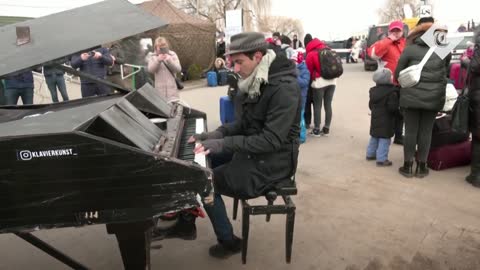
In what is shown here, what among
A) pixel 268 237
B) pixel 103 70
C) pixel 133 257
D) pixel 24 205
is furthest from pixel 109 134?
pixel 103 70

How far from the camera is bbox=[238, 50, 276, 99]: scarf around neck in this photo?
8.57 ft

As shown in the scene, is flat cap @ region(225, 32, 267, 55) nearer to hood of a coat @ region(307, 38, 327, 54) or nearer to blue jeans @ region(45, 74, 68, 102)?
hood of a coat @ region(307, 38, 327, 54)

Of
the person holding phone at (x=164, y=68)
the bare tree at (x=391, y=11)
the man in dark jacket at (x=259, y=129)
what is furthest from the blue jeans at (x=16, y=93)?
the bare tree at (x=391, y=11)

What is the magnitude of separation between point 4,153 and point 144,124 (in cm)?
84

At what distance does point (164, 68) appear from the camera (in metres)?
5.71

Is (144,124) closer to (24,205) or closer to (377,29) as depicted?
(24,205)

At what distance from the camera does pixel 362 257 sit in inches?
120

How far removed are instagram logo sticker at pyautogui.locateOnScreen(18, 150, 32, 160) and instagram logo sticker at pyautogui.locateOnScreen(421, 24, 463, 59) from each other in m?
3.97

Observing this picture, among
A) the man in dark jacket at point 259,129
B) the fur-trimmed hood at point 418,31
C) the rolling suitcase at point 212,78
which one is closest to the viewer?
the man in dark jacket at point 259,129

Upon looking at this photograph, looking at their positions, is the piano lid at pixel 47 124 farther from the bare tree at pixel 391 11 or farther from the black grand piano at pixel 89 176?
the bare tree at pixel 391 11

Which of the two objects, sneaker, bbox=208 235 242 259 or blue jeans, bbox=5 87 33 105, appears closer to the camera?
sneaker, bbox=208 235 242 259

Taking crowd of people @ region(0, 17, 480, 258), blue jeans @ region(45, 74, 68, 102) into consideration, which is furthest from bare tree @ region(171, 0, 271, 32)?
crowd of people @ region(0, 17, 480, 258)

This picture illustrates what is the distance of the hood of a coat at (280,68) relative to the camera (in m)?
2.66

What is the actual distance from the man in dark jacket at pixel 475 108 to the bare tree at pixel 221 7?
32.5m
